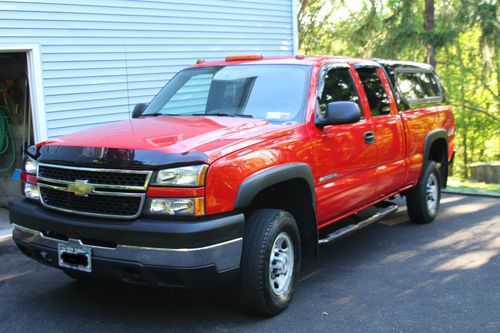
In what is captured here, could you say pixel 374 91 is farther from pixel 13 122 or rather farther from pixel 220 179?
pixel 13 122

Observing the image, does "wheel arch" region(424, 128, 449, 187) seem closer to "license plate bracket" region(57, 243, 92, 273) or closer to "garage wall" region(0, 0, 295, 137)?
"license plate bracket" region(57, 243, 92, 273)

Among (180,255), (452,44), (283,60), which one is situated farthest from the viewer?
(452,44)

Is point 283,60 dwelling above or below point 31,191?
above

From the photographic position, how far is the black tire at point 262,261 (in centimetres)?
375

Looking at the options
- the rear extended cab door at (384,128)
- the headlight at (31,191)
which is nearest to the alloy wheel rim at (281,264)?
the rear extended cab door at (384,128)

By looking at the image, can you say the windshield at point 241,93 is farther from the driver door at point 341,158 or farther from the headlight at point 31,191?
the headlight at point 31,191

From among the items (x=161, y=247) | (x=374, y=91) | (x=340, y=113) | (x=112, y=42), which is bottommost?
(x=161, y=247)

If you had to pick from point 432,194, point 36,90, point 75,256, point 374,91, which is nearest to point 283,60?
point 374,91

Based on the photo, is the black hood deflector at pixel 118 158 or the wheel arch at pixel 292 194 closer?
the black hood deflector at pixel 118 158

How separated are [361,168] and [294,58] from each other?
1.22m

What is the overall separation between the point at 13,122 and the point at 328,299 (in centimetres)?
641

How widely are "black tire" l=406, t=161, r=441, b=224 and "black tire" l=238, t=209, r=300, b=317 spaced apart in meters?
3.12

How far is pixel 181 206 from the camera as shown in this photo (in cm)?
344

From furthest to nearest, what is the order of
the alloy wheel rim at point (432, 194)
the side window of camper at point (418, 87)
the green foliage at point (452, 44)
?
1. the green foliage at point (452, 44)
2. the alloy wheel rim at point (432, 194)
3. the side window of camper at point (418, 87)
